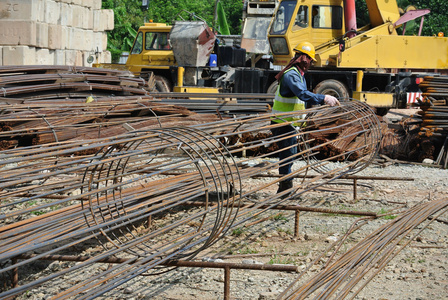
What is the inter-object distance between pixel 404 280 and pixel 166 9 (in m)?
30.6

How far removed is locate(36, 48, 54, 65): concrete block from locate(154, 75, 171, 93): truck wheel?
287 cm

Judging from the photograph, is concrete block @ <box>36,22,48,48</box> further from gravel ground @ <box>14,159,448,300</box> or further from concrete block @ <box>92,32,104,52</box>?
gravel ground @ <box>14,159,448,300</box>

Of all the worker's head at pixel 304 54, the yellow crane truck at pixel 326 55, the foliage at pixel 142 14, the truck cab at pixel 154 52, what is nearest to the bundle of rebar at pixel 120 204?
the worker's head at pixel 304 54

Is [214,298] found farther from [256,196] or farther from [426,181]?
[426,181]

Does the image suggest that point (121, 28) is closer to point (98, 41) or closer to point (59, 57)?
point (98, 41)

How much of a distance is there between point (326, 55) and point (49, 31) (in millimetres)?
6927

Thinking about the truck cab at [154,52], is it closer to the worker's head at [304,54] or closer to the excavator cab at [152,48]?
the excavator cab at [152,48]

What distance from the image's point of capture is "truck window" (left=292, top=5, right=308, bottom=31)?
15242 mm

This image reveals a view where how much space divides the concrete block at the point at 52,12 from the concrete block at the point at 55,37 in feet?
0.50

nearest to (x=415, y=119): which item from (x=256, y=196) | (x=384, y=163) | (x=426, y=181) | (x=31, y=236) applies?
(x=384, y=163)

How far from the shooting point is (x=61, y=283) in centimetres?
429

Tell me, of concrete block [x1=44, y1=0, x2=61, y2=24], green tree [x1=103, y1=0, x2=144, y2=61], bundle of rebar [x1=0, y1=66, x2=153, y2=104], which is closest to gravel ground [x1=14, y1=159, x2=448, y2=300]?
bundle of rebar [x1=0, y1=66, x2=153, y2=104]

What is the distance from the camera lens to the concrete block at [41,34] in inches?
526

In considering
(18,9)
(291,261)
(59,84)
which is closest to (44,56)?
(18,9)
